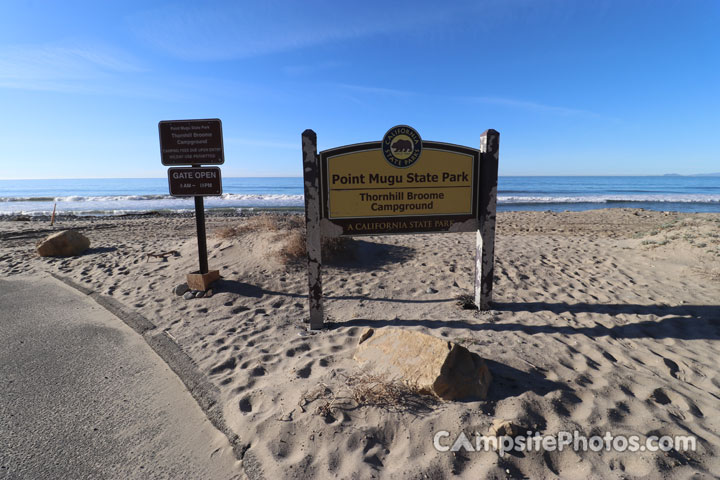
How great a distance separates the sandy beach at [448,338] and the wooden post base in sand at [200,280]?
0.21m

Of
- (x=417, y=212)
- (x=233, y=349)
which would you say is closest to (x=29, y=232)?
(x=233, y=349)

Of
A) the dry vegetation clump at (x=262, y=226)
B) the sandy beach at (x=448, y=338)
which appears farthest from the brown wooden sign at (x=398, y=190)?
the dry vegetation clump at (x=262, y=226)

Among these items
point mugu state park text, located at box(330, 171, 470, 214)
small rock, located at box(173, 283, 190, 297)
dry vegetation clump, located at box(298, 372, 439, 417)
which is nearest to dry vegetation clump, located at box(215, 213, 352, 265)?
small rock, located at box(173, 283, 190, 297)

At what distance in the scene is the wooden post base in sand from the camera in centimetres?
584

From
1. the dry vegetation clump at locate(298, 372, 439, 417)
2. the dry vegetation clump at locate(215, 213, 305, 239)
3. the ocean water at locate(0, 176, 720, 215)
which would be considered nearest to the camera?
the dry vegetation clump at locate(298, 372, 439, 417)

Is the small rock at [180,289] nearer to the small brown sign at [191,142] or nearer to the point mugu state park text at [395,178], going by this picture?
the small brown sign at [191,142]

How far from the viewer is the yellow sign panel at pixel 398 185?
452cm

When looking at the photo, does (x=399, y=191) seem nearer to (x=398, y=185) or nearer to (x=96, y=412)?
(x=398, y=185)

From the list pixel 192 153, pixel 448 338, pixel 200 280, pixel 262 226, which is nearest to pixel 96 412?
pixel 200 280

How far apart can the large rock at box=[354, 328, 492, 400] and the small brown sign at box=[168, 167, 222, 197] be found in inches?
155

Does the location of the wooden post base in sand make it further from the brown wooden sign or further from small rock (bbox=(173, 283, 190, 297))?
the brown wooden sign

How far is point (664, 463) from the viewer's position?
7.52 ft

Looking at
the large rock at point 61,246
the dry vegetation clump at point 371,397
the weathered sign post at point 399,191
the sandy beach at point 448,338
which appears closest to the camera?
the sandy beach at point 448,338

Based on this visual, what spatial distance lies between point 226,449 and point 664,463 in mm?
3032
